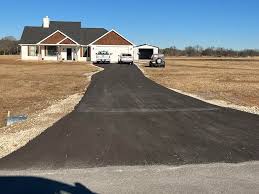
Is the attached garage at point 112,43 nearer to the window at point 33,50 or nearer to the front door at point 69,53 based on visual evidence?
the front door at point 69,53

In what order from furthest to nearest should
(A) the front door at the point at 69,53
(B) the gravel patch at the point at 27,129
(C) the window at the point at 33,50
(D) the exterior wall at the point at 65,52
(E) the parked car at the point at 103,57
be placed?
(C) the window at the point at 33,50
(A) the front door at the point at 69,53
(D) the exterior wall at the point at 65,52
(E) the parked car at the point at 103,57
(B) the gravel patch at the point at 27,129

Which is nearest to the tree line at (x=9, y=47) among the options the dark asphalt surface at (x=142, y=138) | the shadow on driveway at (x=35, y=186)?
the dark asphalt surface at (x=142, y=138)

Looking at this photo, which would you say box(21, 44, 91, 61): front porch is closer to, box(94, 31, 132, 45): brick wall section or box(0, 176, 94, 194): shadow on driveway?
box(94, 31, 132, 45): brick wall section

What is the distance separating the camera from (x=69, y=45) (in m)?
71.5

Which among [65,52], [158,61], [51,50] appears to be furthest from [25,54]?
[158,61]

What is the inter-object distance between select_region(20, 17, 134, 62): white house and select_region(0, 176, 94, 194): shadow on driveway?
2562 inches

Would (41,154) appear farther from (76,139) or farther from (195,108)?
(195,108)

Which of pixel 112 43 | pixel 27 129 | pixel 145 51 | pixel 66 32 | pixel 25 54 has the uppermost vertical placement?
pixel 66 32

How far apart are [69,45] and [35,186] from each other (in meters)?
65.7

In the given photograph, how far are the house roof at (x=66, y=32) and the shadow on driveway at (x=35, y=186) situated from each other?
6672cm

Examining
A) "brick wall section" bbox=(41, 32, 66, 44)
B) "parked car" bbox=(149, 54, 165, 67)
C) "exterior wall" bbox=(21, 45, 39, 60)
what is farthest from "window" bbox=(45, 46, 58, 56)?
"parked car" bbox=(149, 54, 165, 67)

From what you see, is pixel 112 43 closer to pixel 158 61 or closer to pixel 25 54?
pixel 25 54

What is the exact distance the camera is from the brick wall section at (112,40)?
72.2 m

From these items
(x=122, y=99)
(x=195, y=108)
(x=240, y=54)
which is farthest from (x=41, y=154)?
(x=240, y=54)
